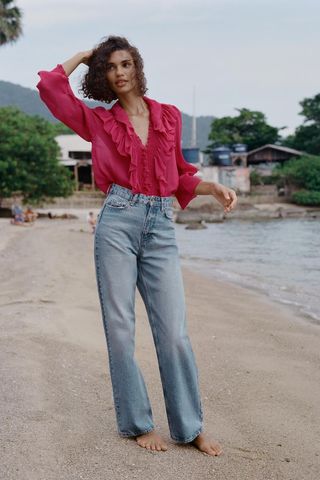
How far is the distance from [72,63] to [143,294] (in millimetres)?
1096

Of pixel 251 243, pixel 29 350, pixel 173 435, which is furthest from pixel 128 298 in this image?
pixel 251 243

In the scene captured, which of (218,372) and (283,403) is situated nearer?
(283,403)

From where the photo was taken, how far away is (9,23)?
32.6m

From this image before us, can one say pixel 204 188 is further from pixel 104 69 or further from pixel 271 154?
pixel 271 154

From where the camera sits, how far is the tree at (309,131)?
52969 millimetres

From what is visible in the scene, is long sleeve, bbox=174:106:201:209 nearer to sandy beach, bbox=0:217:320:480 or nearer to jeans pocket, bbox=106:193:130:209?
jeans pocket, bbox=106:193:130:209

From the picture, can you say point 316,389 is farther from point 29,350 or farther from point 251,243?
point 251,243

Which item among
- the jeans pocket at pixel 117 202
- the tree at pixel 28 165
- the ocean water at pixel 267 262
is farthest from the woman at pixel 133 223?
the tree at pixel 28 165

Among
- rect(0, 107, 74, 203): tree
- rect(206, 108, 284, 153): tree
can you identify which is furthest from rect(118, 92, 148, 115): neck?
rect(206, 108, 284, 153): tree

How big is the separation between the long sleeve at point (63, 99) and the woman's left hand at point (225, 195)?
0.61 m

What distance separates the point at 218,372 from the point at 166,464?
188 centimetres

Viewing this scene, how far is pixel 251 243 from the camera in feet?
77.4

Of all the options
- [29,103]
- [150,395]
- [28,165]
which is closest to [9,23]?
[28,165]

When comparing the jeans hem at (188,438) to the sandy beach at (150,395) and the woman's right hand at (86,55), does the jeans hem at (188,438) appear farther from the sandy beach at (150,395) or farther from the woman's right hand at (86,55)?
the woman's right hand at (86,55)
